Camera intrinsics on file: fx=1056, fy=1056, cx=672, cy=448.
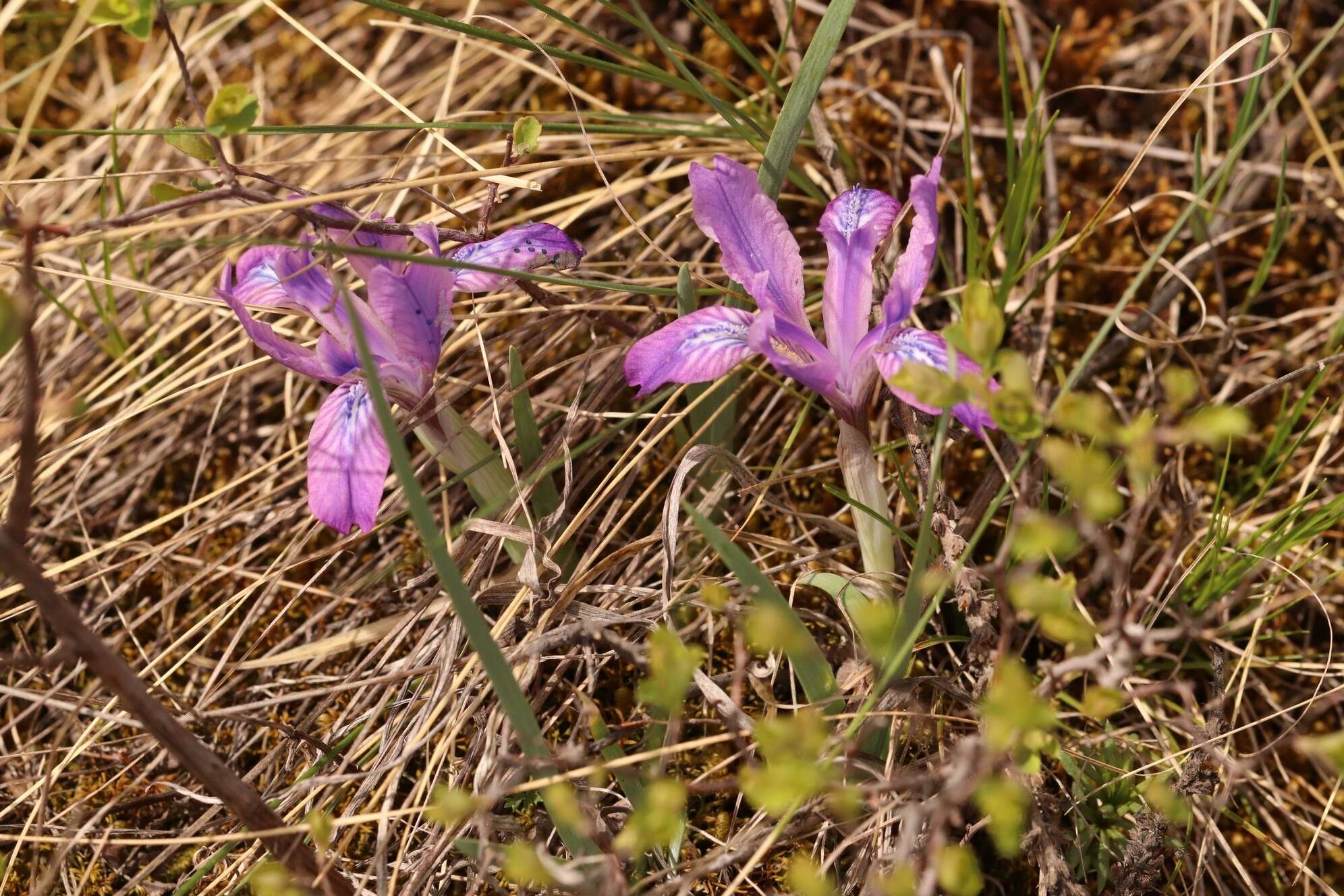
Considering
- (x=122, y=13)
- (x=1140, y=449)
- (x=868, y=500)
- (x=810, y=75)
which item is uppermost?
(x=122, y=13)

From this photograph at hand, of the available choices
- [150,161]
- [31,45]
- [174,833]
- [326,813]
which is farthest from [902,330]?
[31,45]

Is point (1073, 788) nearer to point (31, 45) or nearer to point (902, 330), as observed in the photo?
point (902, 330)

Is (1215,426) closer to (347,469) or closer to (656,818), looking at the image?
(656,818)

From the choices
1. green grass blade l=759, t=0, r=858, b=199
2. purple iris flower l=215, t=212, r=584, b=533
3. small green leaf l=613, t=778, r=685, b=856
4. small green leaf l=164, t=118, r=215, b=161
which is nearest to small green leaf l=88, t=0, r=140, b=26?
small green leaf l=164, t=118, r=215, b=161

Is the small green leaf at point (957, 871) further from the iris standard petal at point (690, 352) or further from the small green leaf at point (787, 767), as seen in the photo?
the iris standard petal at point (690, 352)

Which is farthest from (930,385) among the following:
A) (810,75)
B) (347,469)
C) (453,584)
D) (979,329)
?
(347,469)

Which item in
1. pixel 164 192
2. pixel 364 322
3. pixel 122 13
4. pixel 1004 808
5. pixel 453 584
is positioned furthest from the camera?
pixel 364 322
